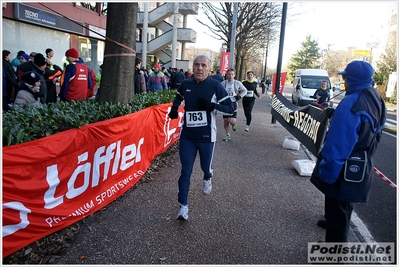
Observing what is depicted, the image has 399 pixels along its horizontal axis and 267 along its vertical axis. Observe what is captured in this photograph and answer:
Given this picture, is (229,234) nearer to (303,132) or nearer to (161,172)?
(161,172)

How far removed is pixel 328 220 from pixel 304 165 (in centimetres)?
317

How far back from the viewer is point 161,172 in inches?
238

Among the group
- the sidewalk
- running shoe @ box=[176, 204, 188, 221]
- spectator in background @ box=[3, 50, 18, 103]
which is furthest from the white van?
running shoe @ box=[176, 204, 188, 221]

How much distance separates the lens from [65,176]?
3.55 metres

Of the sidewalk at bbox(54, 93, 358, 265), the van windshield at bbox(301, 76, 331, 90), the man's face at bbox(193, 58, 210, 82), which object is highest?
the van windshield at bbox(301, 76, 331, 90)

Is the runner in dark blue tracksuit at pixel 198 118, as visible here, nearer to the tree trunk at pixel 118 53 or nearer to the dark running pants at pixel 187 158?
the dark running pants at pixel 187 158

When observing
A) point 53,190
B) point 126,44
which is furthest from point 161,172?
point 53,190

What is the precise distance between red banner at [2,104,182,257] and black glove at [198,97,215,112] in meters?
1.31

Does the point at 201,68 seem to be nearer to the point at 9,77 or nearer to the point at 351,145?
the point at 351,145

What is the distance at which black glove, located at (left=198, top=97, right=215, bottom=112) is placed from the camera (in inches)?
155
